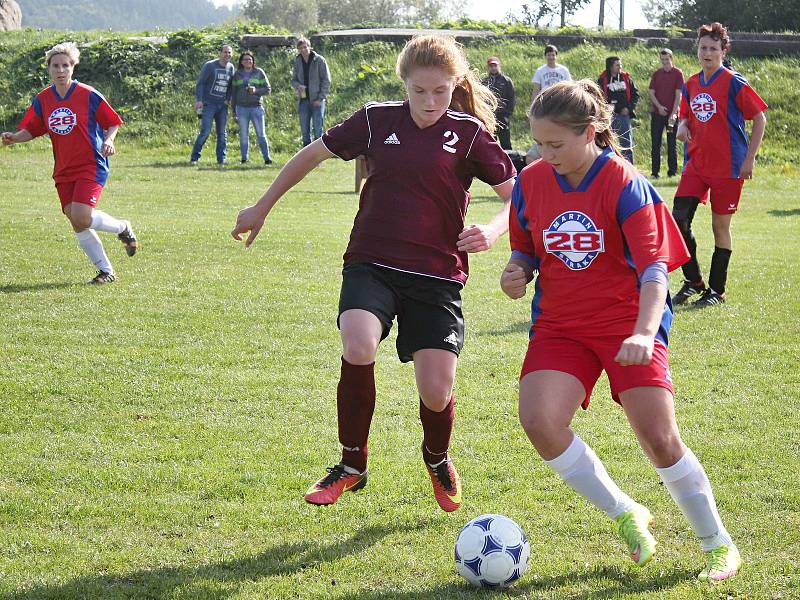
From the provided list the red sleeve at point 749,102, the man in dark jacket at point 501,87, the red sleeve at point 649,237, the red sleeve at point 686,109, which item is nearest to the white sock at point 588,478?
the red sleeve at point 649,237

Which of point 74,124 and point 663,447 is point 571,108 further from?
point 74,124

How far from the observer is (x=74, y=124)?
8.99 meters

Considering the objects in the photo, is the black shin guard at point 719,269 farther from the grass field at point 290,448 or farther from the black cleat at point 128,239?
the black cleat at point 128,239

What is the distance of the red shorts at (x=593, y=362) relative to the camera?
354cm

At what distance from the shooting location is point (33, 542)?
3.86m

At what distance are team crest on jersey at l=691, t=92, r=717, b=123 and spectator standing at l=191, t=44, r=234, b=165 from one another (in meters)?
12.3

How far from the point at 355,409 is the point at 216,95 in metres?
16.1

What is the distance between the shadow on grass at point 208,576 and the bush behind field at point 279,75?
18347 millimetres

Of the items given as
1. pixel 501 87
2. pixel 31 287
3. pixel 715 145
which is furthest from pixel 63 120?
pixel 501 87

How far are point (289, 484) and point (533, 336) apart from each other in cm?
138

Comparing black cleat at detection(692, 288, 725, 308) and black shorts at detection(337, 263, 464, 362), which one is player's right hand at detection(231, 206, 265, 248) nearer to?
black shorts at detection(337, 263, 464, 362)

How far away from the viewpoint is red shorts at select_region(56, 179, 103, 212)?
911 centimetres

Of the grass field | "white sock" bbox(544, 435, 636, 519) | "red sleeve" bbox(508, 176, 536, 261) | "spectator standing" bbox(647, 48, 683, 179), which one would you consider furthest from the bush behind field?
"white sock" bbox(544, 435, 636, 519)

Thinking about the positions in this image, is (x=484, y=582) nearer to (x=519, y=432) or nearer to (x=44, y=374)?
(x=519, y=432)
